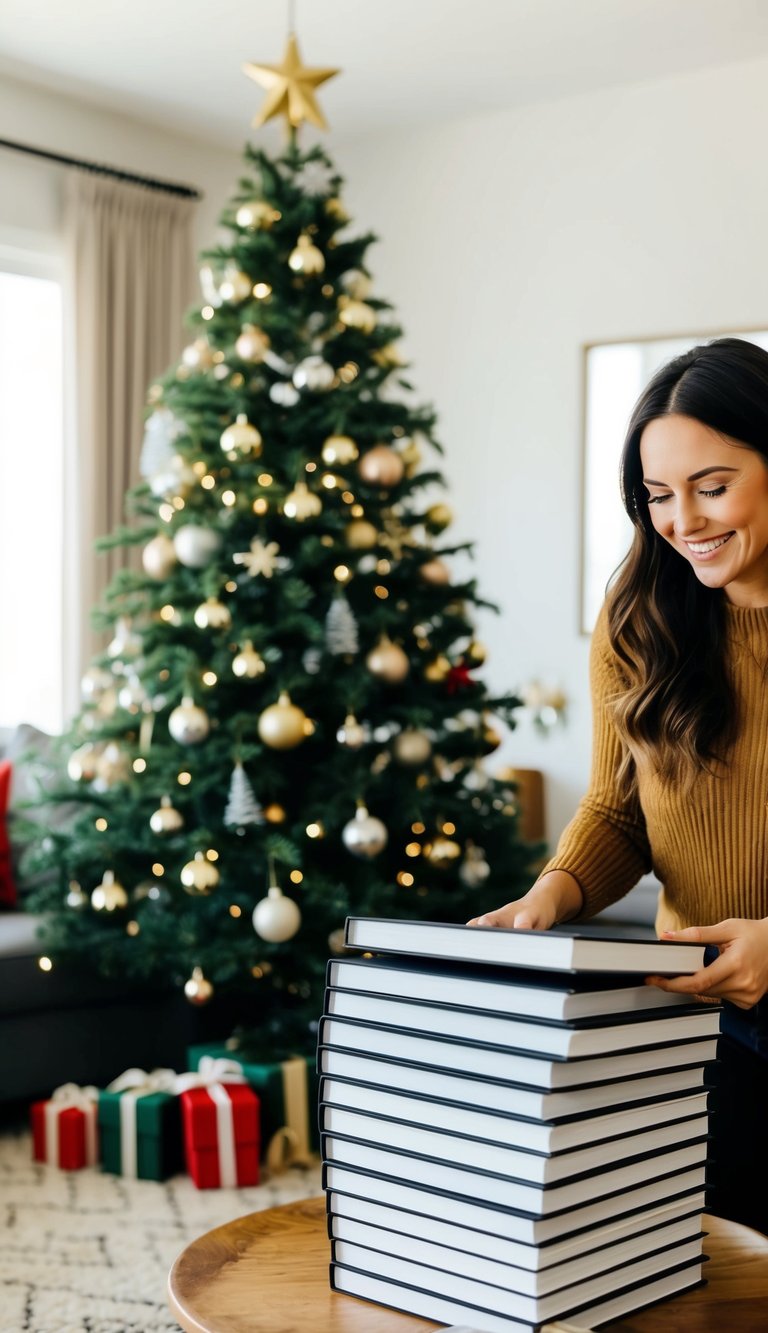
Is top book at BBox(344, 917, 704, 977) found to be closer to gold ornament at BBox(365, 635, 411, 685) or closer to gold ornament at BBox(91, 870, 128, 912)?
gold ornament at BBox(365, 635, 411, 685)

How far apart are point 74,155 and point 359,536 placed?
2.43m

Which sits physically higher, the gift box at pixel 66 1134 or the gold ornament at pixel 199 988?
the gold ornament at pixel 199 988

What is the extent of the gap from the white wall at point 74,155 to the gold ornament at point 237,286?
5.53 feet

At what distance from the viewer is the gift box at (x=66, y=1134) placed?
301 cm

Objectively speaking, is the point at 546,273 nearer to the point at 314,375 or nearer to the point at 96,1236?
the point at 314,375

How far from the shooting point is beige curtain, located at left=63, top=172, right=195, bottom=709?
15.8 ft

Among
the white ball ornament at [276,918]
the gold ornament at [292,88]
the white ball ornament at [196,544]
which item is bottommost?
the white ball ornament at [276,918]

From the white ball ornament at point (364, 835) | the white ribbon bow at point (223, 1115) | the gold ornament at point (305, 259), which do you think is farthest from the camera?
the gold ornament at point (305, 259)

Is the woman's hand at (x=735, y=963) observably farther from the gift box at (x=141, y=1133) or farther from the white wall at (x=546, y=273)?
the white wall at (x=546, y=273)

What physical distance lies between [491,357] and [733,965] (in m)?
4.05

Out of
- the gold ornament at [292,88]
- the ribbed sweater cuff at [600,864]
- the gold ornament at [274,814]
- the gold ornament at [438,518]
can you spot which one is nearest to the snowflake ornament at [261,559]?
the gold ornament at [438,518]

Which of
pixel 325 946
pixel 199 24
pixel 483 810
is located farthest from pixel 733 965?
pixel 199 24

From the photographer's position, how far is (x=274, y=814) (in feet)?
10.2

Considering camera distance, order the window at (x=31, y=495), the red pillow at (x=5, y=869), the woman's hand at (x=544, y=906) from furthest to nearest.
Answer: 1. the window at (x=31, y=495)
2. the red pillow at (x=5, y=869)
3. the woman's hand at (x=544, y=906)
